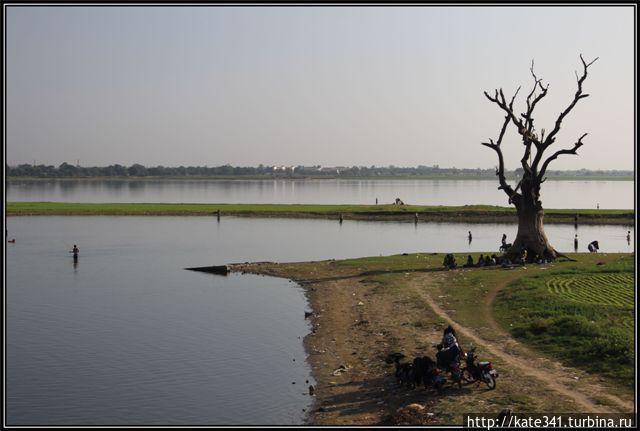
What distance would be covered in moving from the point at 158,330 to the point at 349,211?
8178 centimetres

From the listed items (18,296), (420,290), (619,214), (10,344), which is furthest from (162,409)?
(619,214)

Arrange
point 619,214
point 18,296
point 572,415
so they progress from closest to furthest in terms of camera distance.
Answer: point 572,415
point 18,296
point 619,214

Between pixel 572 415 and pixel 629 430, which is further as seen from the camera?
pixel 572 415

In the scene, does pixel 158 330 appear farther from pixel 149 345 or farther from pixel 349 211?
pixel 349 211

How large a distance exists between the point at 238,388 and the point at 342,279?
23935 mm

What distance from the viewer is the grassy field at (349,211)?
105m

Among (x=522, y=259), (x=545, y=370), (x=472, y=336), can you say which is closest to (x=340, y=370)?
(x=472, y=336)

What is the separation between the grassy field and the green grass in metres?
63.6

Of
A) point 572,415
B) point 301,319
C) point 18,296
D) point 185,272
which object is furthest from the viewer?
point 185,272

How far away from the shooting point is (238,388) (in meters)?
25.4

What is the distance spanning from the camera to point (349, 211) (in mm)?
115438

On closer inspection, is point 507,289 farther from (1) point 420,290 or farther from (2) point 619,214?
(2) point 619,214

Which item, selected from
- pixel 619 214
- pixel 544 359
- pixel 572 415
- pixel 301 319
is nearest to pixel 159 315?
pixel 301 319

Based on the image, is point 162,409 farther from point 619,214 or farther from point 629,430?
point 619,214
